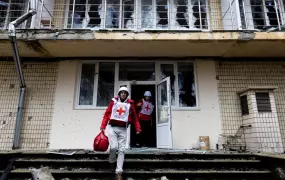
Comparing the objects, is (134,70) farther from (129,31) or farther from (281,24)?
(281,24)

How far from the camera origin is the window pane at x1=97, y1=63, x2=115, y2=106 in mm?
6812

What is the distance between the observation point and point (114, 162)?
4.30m

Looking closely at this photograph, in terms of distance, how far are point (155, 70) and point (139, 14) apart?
1922mm

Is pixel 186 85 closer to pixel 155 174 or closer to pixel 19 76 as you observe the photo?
pixel 155 174

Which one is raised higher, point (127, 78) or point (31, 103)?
point (127, 78)

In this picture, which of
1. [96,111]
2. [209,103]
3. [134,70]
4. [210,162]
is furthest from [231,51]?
[96,111]

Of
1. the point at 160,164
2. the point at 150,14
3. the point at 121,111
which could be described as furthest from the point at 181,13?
the point at 160,164

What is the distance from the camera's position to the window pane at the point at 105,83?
6.81 m

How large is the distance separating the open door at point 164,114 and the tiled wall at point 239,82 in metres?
1.66

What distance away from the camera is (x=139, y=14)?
726 cm

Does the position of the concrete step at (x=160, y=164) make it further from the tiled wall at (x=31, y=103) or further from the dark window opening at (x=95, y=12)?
the dark window opening at (x=95, y=12)

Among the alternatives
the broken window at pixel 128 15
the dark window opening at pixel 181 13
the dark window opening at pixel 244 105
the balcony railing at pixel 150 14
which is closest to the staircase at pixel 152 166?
the dark window opening at pixel 244 105

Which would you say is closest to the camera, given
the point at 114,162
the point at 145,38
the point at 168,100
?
the point at 114,162

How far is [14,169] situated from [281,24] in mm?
8329
